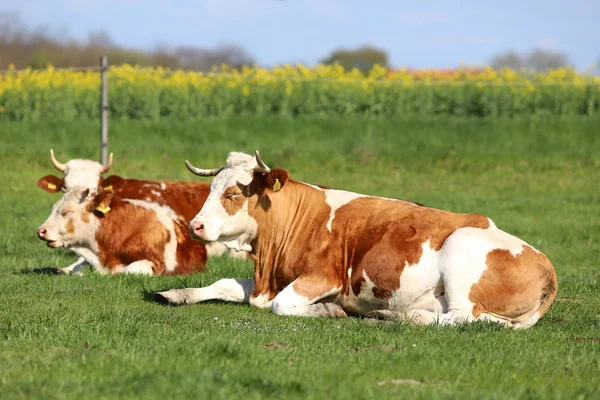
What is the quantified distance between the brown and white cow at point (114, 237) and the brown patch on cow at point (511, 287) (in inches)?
171

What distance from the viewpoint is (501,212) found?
17.9 meters

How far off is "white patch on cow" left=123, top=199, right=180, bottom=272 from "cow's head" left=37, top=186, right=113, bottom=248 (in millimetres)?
510

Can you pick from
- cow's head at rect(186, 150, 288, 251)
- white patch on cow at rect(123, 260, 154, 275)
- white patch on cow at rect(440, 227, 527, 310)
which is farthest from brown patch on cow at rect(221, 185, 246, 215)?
white patch on cow at rect(123, 260, 154, 275)

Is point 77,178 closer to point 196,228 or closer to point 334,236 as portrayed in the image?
point 196,228

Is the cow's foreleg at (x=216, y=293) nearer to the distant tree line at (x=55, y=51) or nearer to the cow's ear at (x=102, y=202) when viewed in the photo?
the cow's ear at (x=102, y=202)

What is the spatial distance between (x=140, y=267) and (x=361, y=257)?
341cm

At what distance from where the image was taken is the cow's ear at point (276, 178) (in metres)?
8.88

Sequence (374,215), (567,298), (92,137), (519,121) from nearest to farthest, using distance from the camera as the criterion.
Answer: (374,215) → (567,298) → (92,137) → (519,121)

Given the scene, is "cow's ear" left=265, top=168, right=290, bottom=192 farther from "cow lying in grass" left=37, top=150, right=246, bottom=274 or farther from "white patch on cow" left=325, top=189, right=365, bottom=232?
"cow lying in grass" left=37, top=150, right=246, bottom=274

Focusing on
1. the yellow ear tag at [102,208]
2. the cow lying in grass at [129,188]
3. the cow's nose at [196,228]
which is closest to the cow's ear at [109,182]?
the cow lying in grass at [129,188]

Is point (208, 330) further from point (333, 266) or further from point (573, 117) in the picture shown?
point (573, 117)

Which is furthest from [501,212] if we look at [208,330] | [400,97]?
[208,330]

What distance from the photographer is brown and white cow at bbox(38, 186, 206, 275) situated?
11.2m

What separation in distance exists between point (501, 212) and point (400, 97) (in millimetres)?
9460
